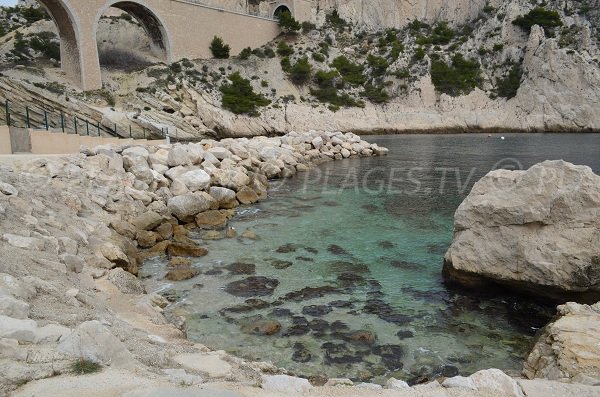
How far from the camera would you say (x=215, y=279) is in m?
8.39

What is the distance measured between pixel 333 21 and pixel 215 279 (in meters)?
66.6

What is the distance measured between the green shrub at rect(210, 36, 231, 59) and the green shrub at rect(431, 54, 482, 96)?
2649 cm

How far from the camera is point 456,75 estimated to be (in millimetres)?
55562

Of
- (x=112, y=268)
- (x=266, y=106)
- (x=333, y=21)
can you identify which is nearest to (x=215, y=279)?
(x=112, y=268)

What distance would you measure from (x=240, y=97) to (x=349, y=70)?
19023 mm

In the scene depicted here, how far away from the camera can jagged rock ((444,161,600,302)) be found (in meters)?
6.55

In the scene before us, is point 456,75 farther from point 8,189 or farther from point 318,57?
point 8,189

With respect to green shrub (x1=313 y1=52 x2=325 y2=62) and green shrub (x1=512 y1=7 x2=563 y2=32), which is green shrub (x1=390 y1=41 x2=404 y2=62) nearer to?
green shrub (x1=313 y1=52 x2=325 y2=62)

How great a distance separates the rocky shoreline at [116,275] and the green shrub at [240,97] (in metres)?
28.8

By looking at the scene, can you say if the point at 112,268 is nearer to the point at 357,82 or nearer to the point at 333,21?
the point at 357,82

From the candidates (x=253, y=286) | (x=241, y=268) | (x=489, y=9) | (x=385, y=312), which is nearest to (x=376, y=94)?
(x=489, y=9)

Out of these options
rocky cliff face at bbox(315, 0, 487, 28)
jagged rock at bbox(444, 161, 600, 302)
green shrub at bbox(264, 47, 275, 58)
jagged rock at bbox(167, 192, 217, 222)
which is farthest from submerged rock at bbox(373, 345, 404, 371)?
rocky cliff face at bbox(315, 0, 487, 28)

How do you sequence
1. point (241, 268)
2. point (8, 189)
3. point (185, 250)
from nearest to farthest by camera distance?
point (8, 189)
point (241, 268)
point (185, 250)

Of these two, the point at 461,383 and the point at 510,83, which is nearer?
the point at 461,383
